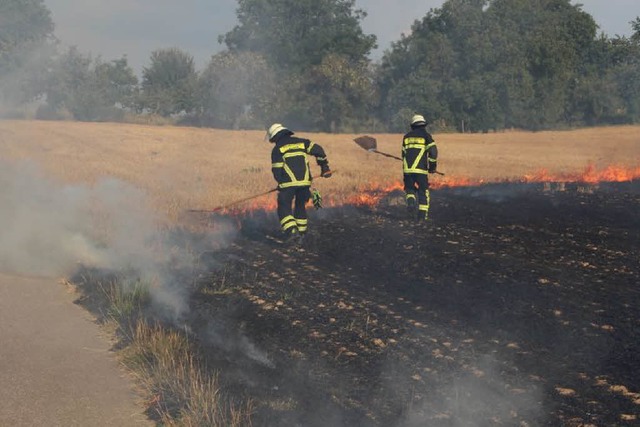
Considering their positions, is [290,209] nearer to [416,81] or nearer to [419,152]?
[419,152]

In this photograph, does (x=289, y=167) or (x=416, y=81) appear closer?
(x=289, y=167)

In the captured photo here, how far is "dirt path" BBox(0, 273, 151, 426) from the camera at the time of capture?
4.80 meters

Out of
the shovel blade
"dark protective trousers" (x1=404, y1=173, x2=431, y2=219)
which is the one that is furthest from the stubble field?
the shovel blade

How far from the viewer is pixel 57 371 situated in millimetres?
5535

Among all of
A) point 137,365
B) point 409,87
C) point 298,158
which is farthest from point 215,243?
point 409,87

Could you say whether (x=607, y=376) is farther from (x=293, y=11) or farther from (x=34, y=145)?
(x=293, y=11)

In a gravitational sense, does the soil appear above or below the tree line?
below

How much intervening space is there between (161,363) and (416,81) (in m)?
43.4

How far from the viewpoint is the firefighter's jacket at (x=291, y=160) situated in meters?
9.79

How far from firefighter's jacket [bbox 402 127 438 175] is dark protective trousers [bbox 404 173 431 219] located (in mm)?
112

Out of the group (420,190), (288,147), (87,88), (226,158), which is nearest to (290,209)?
(288,147)

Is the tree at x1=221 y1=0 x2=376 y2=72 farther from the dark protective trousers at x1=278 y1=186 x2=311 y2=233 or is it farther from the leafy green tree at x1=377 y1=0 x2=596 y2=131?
the dark protective trousers at x1=278 y1=186 x2=311 y2=233

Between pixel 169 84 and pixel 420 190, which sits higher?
pixel 169 84

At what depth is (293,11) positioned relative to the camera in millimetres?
56469
